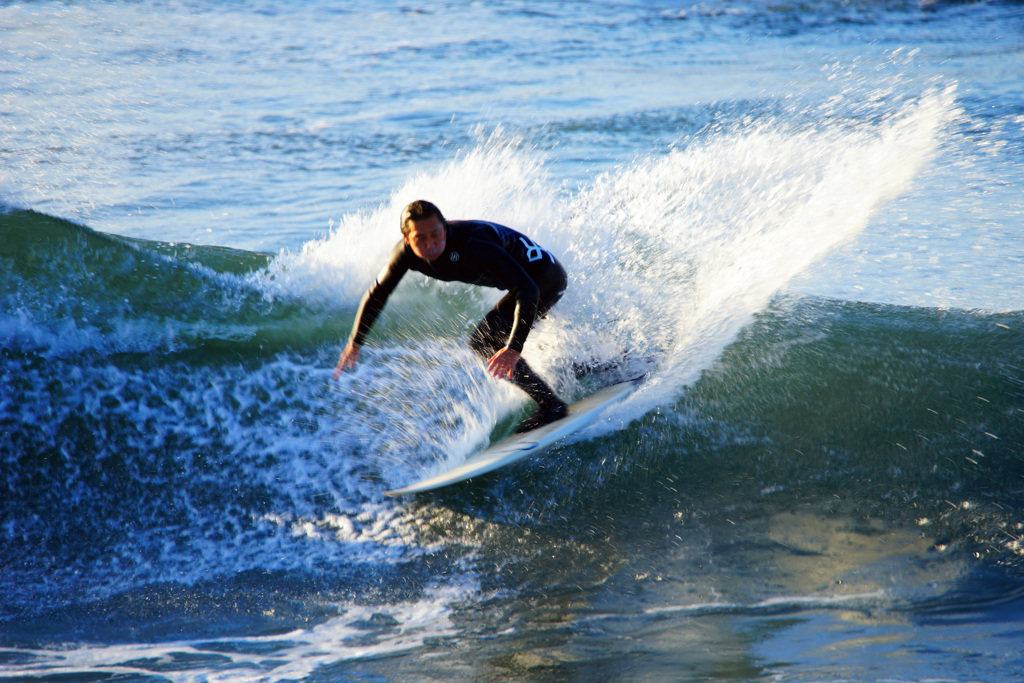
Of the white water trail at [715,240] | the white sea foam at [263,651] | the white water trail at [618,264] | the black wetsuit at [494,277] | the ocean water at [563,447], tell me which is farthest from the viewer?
the white water trail at [715,240]

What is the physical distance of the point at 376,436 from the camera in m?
4.62

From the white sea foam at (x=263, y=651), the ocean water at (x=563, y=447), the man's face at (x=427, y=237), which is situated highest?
the man's face at (x=427, y=237)

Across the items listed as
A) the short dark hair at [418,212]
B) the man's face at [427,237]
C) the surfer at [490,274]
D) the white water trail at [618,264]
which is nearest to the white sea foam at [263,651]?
the white water trail at [618,264]

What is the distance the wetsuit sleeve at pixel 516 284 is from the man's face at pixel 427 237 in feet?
0.72

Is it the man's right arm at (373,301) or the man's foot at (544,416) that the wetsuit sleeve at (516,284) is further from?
the man's foot at (544,416)

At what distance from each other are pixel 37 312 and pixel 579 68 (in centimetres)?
1480

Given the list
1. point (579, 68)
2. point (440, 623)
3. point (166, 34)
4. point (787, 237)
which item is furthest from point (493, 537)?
point (166, 34)

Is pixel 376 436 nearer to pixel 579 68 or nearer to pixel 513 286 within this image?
pixel 513 286

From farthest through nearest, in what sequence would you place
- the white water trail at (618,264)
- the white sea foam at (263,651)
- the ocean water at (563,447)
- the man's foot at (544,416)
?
the white water trail at (618,264) < the man's foot at (544,416) < the ocean water at (563,447) < the white sea foam at (263,651)

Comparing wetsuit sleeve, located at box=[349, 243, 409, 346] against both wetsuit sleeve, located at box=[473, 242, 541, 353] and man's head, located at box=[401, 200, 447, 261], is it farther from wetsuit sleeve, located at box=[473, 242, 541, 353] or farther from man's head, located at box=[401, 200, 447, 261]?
wetsuit sleeve, located at box=[473, 242, 541, 353]

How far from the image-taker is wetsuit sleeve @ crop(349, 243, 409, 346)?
398cm

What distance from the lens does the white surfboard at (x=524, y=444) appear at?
3.97 m

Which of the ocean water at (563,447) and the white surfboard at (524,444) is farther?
the white surfboard at (524,444)

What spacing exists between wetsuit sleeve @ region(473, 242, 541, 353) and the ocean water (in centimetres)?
94
